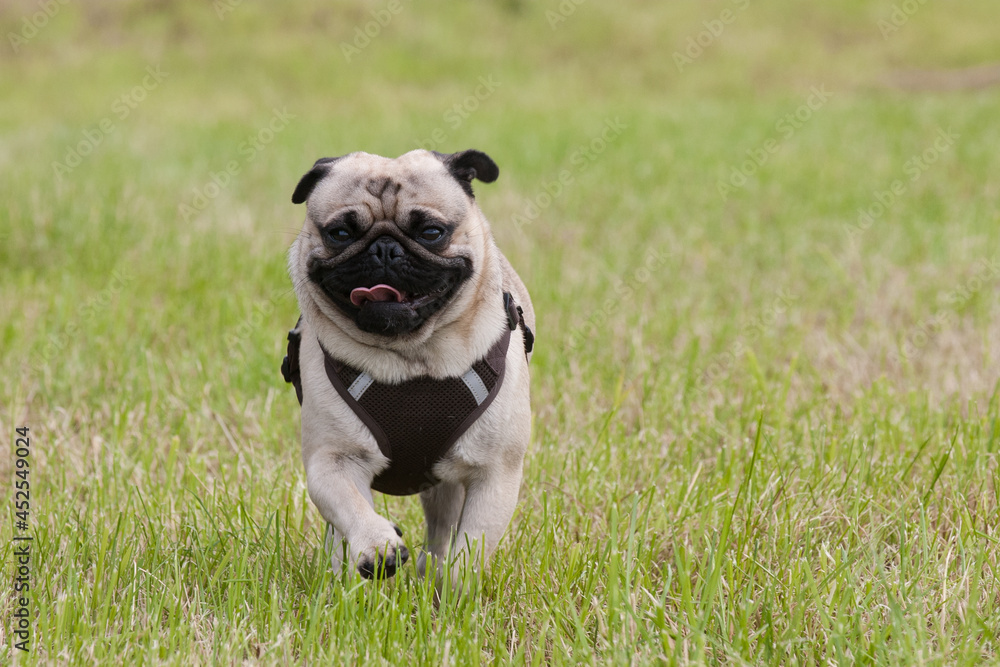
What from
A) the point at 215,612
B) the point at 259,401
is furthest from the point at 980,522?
the point at 259,401

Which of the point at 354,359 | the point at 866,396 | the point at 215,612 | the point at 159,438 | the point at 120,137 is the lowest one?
the point at 120,137

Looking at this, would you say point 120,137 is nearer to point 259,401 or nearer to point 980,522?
point 259,401

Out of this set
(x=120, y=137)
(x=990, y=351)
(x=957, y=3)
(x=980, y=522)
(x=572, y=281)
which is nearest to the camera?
(x=980, y=522)

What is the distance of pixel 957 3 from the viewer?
27531mm

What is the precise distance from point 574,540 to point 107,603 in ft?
5.37

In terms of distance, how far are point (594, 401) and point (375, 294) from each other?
7.66ft

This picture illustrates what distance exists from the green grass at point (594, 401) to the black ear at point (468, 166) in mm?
1188

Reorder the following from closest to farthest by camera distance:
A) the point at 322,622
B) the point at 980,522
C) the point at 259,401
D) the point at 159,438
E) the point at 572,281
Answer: the point at 322,622, the point at 980,522, the point at 159,438, the point at 259,401, the point at 572,281

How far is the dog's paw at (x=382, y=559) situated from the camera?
2678mm

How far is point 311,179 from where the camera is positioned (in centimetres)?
324
